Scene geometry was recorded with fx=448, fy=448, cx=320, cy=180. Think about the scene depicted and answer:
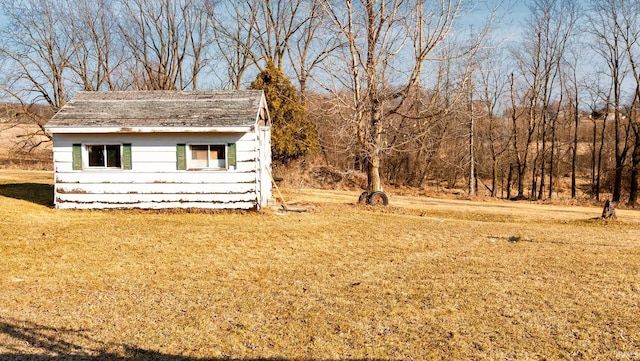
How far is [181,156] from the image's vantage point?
44.6 ft

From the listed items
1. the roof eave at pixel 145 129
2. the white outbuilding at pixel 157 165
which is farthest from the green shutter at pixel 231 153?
the roof eave at pixel 145 129

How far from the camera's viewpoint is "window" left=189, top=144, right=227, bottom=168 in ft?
45.2

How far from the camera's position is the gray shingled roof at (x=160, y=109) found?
43.8ft

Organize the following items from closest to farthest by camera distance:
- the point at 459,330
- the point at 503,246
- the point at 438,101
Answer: the point at 459,330
the point at 503,246
the point at 438,101

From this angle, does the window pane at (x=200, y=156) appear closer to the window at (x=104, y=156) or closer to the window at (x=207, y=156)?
the window at (x=207, y=156)

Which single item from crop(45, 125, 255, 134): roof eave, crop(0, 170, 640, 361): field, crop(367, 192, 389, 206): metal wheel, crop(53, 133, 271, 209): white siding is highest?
crop(45, 125, 255, 134): roof eave

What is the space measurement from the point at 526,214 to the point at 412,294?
1209 centimetres

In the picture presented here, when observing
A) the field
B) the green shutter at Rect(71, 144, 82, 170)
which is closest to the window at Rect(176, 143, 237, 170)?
the field

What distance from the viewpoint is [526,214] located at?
654 inches

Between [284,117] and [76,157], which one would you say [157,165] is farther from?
[284,117]

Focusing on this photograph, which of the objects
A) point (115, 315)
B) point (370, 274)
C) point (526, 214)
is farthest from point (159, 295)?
point (526, 214)

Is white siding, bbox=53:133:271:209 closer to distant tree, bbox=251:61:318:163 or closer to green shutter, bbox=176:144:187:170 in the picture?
green shutter, bbox=176:144:187:170

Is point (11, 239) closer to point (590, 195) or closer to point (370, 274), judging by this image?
point (370, 274)

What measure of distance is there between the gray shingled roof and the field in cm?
302
